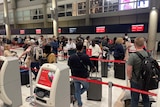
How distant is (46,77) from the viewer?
259cm

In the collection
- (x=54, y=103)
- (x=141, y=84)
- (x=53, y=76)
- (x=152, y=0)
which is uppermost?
(x=152, y=0)

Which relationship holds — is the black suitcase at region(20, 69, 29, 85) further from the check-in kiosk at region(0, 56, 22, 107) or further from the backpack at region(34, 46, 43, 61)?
the check-in kiosk at region(0, 56, 22, 107)

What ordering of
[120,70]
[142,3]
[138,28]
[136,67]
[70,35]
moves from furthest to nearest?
1. [70,35]
2. [142,3]
3. [138,28]
4. [120,70]
5. [136,67]

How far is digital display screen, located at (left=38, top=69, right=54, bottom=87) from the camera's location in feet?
8.29

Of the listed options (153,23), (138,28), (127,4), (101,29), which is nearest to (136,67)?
(138,28)

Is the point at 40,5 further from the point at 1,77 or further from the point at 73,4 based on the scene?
the point at 1,77

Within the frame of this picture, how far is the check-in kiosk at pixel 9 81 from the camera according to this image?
3.32 meters

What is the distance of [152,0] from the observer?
40.4 feet

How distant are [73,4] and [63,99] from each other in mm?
17158

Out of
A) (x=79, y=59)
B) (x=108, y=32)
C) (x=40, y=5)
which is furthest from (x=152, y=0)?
(x=40, y=5)

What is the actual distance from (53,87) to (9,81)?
1.50 m

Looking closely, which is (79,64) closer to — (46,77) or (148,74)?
(46,77)

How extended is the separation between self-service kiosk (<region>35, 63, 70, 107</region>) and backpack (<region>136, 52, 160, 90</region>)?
1225mm

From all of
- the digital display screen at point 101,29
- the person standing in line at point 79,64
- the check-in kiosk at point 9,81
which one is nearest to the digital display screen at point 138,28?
the digital display screen at point 101,29
